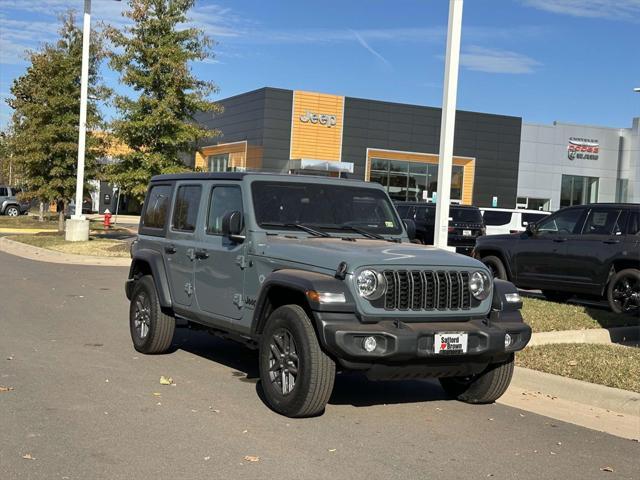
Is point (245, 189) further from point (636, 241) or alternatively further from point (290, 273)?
point (636, 241)

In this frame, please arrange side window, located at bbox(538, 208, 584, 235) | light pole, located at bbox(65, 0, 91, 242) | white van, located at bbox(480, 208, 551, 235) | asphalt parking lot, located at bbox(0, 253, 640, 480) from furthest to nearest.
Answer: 1. white van, located at bbox(480, 208, 551, 235)
2. light pole, located at bbox(65, 0, 91, 242)
3. side window, located at bbox(538, 208, 584, 235)
4. asphalt parking lot, located at bbox(0, 253, 640, 480)

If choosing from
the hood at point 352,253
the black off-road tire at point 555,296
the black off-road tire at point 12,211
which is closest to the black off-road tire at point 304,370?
the hood at point 352,253

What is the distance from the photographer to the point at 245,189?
22.3ft

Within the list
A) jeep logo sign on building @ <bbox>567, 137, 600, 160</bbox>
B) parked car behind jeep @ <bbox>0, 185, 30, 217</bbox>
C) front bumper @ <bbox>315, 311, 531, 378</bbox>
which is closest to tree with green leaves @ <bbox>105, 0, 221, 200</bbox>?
front bumper @ <bbox>315, 311, 531, 378</bbox>

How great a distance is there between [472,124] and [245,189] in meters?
43.7

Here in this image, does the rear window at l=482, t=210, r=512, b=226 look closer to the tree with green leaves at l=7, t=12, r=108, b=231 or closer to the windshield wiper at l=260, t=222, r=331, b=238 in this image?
the tree with green leaves at l=7, t=12, r=108, b=231

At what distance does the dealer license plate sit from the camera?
5.40 m

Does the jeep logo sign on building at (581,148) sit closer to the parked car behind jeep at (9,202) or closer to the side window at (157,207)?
the parked car behind jeep at (9,202)

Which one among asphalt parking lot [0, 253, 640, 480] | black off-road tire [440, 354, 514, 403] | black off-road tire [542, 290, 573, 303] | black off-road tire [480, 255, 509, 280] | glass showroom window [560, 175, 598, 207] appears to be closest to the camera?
asphalt parking lot [0, 253, 640, 480]

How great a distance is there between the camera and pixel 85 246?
2181 cm

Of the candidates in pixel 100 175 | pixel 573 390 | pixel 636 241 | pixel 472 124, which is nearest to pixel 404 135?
pixel 472 124

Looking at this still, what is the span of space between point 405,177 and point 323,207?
40.5m

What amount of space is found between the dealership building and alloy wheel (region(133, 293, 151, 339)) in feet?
107

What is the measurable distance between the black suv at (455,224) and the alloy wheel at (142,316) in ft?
45.9
